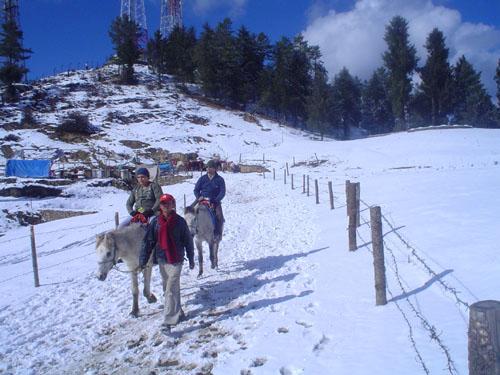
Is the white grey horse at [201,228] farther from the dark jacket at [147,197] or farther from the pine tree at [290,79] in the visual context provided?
the pine tree at [290,79]

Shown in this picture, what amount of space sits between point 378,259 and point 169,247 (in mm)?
3221

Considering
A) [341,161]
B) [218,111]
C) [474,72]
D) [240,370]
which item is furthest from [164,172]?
[474,72]

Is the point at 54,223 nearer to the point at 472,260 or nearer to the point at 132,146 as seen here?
the point at 472,260

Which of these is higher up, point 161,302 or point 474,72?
Answer: point 474,72

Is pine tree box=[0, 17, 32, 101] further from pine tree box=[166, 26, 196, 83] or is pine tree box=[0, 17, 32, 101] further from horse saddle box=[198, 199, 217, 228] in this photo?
horse saddle box=[198, 199, 217, 228]

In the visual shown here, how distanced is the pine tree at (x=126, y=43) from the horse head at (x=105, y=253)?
228 ft

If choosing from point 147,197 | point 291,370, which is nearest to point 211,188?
point 147,197

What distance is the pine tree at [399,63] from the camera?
58188mm

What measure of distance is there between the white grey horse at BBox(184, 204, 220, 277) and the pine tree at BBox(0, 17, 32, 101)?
191 feet

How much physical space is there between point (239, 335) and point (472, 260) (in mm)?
4435

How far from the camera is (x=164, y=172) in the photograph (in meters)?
38.0

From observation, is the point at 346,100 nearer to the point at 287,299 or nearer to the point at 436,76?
the point at 436,76

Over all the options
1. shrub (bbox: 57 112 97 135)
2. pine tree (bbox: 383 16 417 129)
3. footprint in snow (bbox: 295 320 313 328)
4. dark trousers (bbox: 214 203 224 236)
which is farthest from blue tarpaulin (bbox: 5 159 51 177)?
pine tree (bbox: 383 16 417 129)

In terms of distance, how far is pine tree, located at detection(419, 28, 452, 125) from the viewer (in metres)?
57.1
